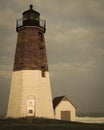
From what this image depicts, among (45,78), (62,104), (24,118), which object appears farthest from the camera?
(62,104)

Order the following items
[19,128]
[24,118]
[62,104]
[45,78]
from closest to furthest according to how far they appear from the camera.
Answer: [19,128]
[24,118]
[45,78]
[62,104]

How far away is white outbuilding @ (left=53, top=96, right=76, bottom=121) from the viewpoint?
3622 cm

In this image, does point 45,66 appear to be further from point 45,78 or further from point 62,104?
point 62,104

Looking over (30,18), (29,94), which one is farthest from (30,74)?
(30,18)

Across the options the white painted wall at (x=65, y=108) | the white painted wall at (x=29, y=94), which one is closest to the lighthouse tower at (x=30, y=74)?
the white painted wall at (x=29, y=94)

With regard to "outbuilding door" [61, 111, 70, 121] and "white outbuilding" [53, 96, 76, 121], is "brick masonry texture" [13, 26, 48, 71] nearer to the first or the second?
"white outbuilding" [53, 96, 76, 121]

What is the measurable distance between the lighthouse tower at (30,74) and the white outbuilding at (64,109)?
2.62m

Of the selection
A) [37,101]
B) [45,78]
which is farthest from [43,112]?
[45,78]

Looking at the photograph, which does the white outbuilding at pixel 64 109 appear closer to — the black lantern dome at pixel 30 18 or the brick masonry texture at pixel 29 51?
the brick masonry texture at pixel 29 51

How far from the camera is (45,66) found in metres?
34.1

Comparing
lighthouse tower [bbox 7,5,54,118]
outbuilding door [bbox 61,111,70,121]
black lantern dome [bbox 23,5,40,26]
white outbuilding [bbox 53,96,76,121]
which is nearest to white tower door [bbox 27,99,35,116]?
lighthouse tower [bbox 7,5,54,118]

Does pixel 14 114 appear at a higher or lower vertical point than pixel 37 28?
lower

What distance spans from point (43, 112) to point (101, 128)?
31.6 ft

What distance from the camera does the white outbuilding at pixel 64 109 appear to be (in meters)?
36.2
